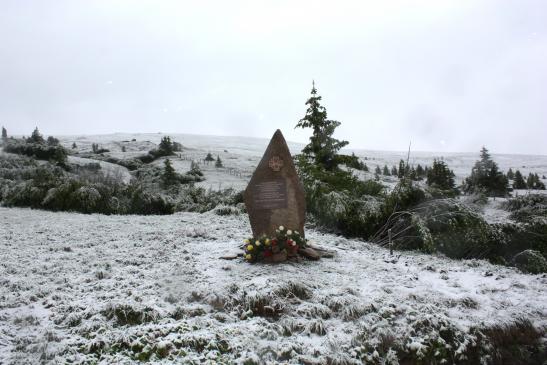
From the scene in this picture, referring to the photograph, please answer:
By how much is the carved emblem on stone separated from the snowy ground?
7.03 feet

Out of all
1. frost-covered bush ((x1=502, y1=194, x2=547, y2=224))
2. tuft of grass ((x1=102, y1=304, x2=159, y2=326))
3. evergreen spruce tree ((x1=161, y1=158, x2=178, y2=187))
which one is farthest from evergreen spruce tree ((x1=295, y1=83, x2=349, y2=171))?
evergreen spruce tree ((x1=161, y1=158, x2=178, y2=187))

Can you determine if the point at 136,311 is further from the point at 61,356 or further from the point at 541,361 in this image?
the point at 541,361

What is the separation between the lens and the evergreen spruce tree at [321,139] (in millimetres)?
13281

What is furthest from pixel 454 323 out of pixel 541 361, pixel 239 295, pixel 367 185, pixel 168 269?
pixel 367 185

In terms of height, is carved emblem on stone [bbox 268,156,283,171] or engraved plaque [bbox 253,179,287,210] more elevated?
carved emblem on stone [bbox 268,156,283,171]

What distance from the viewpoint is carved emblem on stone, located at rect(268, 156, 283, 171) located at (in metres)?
7.76

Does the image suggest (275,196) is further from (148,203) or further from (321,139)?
(148,203)

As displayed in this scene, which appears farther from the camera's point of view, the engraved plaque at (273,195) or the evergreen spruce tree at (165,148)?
the evergreen spruce tree at (165,148)

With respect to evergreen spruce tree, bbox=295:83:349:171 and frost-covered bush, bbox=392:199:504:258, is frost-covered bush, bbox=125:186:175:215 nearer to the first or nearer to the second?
evergreen spruce tree, bbox=295:83:349:171

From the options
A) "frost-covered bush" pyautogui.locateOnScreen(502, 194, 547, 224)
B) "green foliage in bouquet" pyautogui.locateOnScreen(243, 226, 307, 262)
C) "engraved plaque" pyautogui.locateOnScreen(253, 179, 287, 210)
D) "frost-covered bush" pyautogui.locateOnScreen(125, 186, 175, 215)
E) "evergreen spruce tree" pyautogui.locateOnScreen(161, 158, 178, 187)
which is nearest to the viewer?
"green foliage in bouquet" pyautogui.locateOnScreen(243, 226, 307, 262)

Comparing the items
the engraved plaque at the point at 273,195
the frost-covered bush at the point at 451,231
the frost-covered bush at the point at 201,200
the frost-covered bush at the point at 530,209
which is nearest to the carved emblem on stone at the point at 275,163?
the engraved plaque at the point at 273,195

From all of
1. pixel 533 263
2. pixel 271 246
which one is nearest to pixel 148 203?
pixel 271 246

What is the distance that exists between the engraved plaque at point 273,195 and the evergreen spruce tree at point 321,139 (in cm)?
541

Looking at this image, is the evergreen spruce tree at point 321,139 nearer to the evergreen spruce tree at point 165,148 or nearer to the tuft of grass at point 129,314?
the tuft of grass at point 129,314
